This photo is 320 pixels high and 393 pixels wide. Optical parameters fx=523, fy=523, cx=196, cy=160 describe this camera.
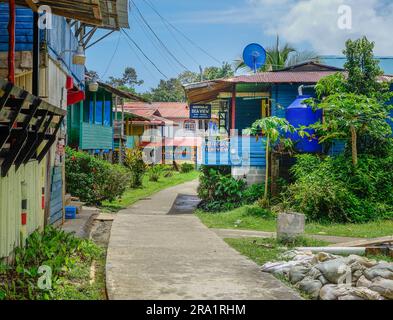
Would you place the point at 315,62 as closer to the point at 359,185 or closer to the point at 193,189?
the point at 359,185

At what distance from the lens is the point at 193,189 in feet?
83.3

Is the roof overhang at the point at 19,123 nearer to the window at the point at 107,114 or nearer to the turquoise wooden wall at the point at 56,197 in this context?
the turquoise wooden wall at the point at 56,197

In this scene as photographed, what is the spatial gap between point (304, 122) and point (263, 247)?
690cm

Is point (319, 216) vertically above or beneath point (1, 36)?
beneath

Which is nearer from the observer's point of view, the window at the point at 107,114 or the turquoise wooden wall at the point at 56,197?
the turquoise wooden wall at the point at 56,197

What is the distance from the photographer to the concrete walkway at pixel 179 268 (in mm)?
6227

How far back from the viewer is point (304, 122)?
616 inches

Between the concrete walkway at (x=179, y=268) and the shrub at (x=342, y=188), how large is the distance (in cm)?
313

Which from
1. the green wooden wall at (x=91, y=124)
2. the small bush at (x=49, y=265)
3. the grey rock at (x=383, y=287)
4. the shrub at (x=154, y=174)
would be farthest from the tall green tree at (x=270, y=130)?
the shrub at (x=154, y=174)

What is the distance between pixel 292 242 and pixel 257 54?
963 centimetres

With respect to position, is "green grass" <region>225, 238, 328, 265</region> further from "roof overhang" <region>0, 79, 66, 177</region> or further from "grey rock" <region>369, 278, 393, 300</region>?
"roof overhang" <region>0, 79, 66, 177</region>

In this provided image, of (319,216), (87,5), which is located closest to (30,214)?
(87,5)

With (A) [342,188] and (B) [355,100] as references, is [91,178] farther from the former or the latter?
(B) [355,100]

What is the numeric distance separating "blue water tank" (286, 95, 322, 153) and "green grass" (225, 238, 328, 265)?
18.9 feet
